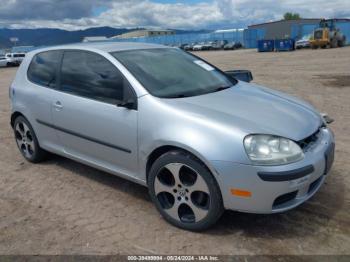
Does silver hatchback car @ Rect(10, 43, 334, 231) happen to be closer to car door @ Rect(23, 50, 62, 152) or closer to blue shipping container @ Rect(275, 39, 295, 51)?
car door @ Rect(23, 50, 62, 152)

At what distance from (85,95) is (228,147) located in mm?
1770

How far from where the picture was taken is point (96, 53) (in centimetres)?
404

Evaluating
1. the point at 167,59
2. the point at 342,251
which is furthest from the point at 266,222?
the point at 167,59

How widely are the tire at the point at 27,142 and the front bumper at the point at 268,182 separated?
290 cm

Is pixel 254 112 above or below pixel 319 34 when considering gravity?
below

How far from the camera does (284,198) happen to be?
306 centimetres

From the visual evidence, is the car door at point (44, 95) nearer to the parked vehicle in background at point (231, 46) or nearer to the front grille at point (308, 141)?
the front grille at point (308, 141)

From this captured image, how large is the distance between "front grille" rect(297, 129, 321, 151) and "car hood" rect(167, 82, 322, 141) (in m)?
0.03

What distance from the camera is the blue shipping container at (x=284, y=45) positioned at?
38.9m

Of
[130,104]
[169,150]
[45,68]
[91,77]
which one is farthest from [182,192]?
[45,68]

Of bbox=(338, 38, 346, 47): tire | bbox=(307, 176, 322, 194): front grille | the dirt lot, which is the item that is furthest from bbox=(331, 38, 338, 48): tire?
bbox=(307, 176, 322, 194): front grille

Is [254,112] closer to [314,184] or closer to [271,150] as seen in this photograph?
[271,150]

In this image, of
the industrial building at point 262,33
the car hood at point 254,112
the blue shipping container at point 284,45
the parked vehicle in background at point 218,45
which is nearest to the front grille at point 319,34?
the blue shipping container at point 284,45

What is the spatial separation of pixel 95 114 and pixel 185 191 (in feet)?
4.03
